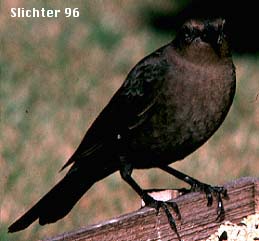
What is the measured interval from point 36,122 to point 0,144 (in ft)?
1.23

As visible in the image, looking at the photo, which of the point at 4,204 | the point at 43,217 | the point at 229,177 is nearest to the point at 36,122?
the point at 4,204

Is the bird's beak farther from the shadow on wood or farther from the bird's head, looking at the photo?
the shadow on wood

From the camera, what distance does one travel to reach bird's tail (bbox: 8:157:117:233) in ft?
17.0

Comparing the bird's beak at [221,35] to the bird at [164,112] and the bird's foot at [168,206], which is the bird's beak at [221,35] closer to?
the bird at [164,112]

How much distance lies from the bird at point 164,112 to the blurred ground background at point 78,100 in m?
1.30

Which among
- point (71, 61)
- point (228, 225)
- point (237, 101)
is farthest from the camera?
point (71, 61)

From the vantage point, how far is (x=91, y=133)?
570cm

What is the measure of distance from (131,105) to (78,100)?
260 centimetres

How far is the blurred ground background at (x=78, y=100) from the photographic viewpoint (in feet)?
23.4

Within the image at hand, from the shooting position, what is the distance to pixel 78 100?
26.8 feet

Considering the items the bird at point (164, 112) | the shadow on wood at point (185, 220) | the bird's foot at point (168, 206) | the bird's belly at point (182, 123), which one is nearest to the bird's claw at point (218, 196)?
the shadow on wood at point (185, 220)

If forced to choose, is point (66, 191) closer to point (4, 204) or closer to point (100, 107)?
point (4, 204)

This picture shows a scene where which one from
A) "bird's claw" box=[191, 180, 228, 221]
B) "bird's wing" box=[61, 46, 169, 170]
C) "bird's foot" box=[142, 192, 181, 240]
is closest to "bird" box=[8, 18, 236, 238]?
"bird's wing" box=[61, 46, 169, 170]

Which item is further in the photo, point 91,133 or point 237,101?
point 237,101
